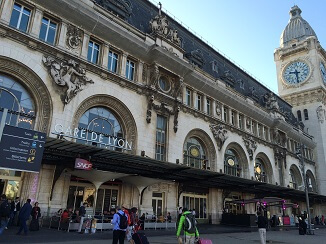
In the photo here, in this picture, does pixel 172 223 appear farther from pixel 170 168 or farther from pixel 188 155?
pixel 188 155

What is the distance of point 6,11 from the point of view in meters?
17.3

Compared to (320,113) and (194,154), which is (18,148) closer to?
(194,154)

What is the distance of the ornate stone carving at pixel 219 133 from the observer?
31.4m

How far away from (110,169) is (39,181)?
5078 millimetres

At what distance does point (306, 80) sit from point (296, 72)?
12.0 ft

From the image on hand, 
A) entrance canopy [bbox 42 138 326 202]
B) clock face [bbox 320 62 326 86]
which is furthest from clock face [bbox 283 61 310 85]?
entrance canopy [bbox 42 138 326 202]

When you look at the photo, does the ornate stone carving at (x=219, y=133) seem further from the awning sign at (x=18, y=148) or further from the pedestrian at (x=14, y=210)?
the awning sign at (x=18, y=148)

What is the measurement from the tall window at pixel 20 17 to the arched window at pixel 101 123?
7.39m

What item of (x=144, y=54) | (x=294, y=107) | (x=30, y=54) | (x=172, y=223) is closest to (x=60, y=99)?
(x=30, y=54)

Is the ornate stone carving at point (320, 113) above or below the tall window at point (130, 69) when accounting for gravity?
above

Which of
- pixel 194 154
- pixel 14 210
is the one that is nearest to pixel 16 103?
pixel 14 210

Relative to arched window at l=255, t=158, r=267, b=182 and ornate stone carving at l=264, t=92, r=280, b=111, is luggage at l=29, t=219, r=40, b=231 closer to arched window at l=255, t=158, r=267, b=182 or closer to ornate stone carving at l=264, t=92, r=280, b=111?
arched window at l=255, t=158, r=267, b=182

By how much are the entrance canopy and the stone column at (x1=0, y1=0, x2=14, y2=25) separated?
28.2 feet

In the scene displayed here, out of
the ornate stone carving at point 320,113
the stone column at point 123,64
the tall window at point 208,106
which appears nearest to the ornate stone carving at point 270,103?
the tall window at point 208,106
